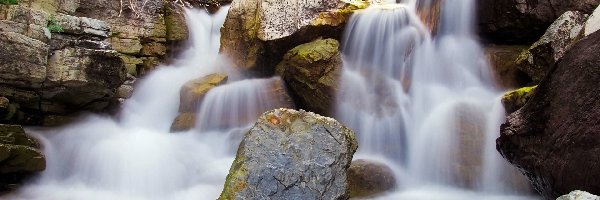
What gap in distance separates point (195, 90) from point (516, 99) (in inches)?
215

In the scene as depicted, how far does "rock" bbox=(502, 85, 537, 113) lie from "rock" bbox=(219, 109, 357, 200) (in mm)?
2432

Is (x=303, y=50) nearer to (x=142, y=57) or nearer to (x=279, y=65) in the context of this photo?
(x=279, y=65)

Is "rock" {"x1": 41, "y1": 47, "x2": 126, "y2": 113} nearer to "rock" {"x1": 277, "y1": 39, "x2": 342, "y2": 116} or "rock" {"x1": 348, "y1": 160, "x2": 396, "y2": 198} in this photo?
"rock" {"x1": 277, "y1": 39, "x2": 342, "y2": 116}

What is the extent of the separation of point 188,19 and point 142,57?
73.2 inches

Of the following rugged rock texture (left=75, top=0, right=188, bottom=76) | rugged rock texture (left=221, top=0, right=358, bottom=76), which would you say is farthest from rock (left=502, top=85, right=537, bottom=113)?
rugged rock texture (left=75, top=0, right=188, bottom=76)

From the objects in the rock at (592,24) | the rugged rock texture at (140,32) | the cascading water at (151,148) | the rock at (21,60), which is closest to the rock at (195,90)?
the cascading water at (151,148)

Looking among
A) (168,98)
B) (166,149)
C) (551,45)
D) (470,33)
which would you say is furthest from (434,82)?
(168,98)

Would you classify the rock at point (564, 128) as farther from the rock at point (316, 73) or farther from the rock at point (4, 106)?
the rock at point (4, 106)

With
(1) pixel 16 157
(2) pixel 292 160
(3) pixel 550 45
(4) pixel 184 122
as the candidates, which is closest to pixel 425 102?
(3) pixel 550 45

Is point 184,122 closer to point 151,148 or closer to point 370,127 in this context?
point 151,148

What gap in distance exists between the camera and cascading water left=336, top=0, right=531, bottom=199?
6.22 metres

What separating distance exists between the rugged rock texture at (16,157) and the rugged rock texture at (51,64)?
0.84 metres

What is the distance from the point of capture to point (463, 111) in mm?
6898

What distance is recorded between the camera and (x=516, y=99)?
6.05m
